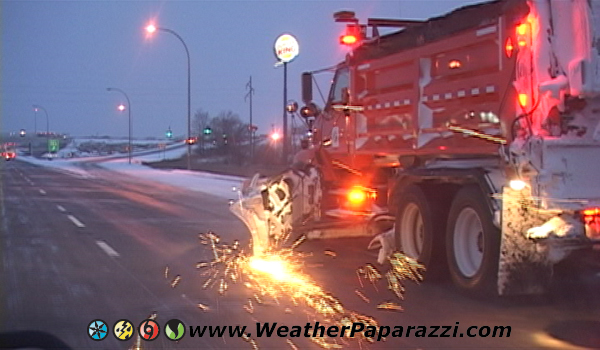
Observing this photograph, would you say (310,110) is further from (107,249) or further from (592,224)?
(592,224)

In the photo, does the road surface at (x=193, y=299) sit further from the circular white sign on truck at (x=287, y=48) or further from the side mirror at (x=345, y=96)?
the circular white sign on truck at (x=287, y=48)

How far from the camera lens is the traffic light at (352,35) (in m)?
12.1

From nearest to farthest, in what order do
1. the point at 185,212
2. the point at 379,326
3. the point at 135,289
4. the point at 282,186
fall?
the point at 379,326, the point at 135,289, the point at 282,186, the point at 185,212

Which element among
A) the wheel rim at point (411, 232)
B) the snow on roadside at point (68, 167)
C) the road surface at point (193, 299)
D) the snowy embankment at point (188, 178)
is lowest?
the snow on roadside at point (68, 167)

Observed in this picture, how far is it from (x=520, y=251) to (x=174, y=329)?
11.1 feet

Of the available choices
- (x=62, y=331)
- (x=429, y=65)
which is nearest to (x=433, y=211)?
(x=429, y=65)

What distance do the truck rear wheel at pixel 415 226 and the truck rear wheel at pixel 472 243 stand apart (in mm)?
398

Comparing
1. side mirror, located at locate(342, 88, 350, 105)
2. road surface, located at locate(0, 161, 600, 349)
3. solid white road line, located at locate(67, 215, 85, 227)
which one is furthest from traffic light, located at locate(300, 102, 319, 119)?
solid white road line, located at locate(67, 215, 85, 227)

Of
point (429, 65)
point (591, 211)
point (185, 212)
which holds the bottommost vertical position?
point (185, 212)

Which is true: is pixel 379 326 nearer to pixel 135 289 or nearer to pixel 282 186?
Answer: pixel 135 289

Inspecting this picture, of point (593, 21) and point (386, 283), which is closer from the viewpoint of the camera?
point (593, 21)

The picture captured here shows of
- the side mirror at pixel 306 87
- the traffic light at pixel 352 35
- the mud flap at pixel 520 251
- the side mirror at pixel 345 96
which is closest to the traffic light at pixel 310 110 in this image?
the side mirror at pixel 306 87

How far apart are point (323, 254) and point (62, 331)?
18.8 ft

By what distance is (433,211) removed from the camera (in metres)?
9.66
